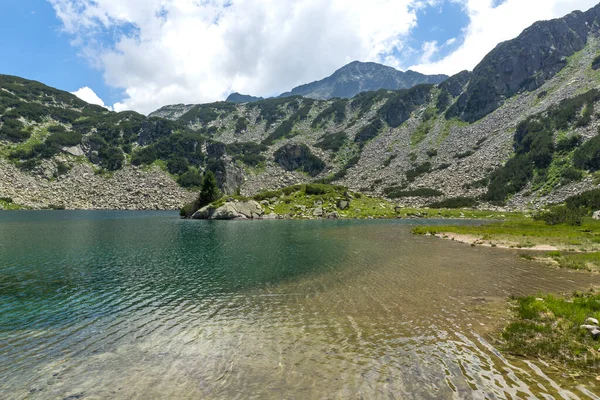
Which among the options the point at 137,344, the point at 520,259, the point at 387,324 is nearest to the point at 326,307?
the point at 387,324

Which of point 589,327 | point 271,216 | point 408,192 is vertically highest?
point 408,192

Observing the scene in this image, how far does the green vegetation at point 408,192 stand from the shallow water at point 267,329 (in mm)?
140052

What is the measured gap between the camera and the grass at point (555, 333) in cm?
1195

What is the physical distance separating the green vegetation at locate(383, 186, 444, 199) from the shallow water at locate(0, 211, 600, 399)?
140052mm

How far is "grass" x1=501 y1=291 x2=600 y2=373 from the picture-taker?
11.9 meters

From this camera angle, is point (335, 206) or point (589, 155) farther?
point (589, 155)

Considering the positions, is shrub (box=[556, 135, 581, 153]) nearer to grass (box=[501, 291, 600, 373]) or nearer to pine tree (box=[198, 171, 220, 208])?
pine tree (box=[198, 171, 220, 208])

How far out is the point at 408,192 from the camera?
574 ft

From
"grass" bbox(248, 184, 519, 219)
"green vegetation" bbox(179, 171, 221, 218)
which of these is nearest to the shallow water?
"grass" bbox(248, 184, 519, 219)

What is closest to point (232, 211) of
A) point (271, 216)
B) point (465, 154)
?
point (271, 216)

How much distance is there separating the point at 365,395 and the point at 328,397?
49.1 inches

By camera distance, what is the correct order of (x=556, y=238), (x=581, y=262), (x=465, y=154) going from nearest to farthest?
(x=581, y=262)
(x=556, y=238)
(x=465, y=154)

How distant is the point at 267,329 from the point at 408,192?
562ft

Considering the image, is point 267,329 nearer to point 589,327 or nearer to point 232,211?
point 589,327
